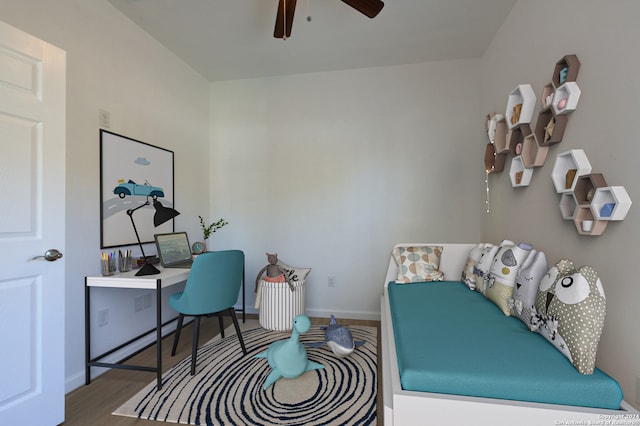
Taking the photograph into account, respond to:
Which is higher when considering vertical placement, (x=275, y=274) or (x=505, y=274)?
(x=505, y=274)

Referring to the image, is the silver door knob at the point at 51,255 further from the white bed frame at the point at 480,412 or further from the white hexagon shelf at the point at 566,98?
the white hexagon shelf at the point at 566,98

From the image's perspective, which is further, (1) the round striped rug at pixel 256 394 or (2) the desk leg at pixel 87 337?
(2) the desk leg at pixel 87 337

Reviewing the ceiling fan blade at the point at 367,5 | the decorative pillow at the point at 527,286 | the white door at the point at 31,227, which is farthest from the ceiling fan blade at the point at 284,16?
the decorative pillow at the point at 527,286

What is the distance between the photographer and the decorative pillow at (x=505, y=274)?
5.73ft

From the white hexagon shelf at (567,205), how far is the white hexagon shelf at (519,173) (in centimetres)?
45

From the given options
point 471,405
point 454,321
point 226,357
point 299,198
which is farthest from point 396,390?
point 299,198

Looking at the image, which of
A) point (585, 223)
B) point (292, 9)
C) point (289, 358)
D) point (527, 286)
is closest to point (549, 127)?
point (585, 223)

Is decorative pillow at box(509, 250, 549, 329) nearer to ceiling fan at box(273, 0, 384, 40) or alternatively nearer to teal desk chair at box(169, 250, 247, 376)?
ceiling fan at box(273, 0, 384, 40)

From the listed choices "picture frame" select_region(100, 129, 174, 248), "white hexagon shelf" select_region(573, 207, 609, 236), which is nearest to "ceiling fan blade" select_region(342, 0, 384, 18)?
"white hexagon shelf" select_region(573, 207, 609, 236)

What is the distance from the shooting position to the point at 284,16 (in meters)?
1.94

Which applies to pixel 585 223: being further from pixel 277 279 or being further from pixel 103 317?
pixel 103 317

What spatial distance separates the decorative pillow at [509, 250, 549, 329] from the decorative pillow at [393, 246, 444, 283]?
2.91 ft

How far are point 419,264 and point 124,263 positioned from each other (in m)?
2.31

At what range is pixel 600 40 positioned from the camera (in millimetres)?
1428
